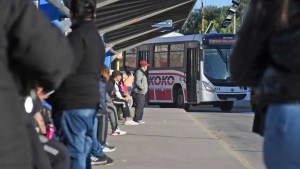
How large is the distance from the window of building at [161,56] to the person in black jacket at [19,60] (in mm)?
25067

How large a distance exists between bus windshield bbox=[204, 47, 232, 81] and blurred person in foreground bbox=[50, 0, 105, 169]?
20.7 meters

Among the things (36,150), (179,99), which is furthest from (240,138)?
(179,99)

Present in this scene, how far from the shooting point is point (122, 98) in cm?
1502

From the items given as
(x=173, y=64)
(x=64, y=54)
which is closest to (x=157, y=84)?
(x=173, y=64)

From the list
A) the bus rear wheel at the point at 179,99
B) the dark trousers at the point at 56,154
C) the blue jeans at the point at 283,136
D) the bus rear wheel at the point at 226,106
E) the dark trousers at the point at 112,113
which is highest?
the blue jeans at the point at 283,136

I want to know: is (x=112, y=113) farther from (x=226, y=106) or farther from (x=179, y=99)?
(x=226, y=106)

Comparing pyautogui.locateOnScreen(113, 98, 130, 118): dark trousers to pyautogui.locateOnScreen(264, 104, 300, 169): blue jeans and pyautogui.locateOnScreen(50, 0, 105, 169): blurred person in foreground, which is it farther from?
pyautogui.locateOnScreen(264, 104, 300, 169): blue jeans

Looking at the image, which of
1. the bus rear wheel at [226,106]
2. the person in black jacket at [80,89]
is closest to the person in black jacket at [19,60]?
the person in black jacket at [80,89]

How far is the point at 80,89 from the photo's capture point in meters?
4.96

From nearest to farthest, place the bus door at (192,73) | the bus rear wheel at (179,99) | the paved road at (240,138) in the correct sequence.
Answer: the paved road at (240,138) → the bus door at (192,73) → the bus rear wheel at (179,99)

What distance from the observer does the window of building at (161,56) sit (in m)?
27.8

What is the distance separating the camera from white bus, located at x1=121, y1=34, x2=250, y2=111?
2553 centimetres

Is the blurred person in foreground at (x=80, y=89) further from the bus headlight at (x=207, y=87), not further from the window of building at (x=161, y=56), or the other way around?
the window of building at (x=161, y=56)

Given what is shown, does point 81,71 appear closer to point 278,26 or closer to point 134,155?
point 278,26
